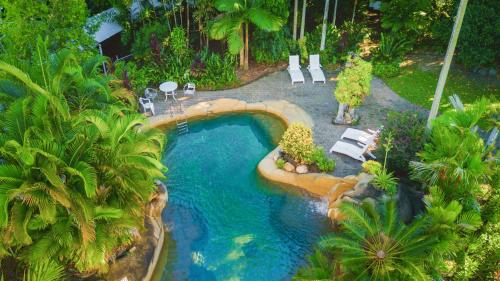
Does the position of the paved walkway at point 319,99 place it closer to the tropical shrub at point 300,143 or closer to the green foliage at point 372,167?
the tropical shrub at point 300,143

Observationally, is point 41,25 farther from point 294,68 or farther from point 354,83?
point 294,68

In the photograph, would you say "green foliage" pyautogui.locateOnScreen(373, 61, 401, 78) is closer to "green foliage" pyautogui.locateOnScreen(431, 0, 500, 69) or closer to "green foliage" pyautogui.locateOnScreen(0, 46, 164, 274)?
"green foliage" pyautogui.locateOnScreen(431, 0, 500, 69)

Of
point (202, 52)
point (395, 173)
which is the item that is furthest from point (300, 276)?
point (202, 52)

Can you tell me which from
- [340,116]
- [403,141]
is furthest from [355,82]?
[403,141]

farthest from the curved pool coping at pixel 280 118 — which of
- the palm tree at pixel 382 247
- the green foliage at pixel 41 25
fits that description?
the green foliage at pixel 41 25

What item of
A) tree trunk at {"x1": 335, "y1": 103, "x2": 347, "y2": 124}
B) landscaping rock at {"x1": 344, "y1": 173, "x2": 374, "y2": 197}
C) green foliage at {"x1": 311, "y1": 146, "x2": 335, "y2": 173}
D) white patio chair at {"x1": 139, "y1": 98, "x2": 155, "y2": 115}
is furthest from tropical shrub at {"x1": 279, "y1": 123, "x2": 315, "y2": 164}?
white patio chair at {"x1": 139, "y1": 98, "x2": 155, "y2": 115}
